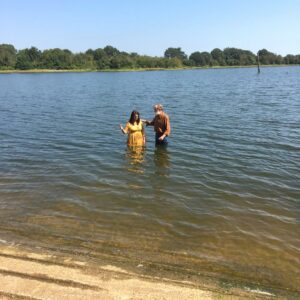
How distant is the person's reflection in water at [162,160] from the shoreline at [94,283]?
6.30 meters

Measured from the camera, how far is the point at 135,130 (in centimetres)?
1485

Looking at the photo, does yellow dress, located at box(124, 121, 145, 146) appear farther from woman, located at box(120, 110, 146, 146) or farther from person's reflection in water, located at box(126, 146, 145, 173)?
person's reflection in water, located at box(126, 146, 145, 173)

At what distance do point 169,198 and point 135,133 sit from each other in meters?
5.32

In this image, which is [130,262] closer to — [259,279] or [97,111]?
[259,279]

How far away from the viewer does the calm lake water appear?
23.3ft

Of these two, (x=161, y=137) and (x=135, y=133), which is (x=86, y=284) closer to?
(x=135, y=133)

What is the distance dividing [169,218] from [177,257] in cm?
200

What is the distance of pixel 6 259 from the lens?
6438 millimetres

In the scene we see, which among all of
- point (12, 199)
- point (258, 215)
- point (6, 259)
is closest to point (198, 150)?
point (258, 215)

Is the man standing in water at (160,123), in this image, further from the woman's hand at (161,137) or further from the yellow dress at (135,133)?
the yellow dress at (135,133)

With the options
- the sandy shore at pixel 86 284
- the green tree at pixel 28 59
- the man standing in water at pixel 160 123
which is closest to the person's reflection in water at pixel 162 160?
the man standing in water at pixel 160 123

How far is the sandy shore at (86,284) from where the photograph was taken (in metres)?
5.38

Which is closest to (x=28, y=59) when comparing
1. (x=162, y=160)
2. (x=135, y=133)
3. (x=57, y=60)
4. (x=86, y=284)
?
(x=57, y=60)

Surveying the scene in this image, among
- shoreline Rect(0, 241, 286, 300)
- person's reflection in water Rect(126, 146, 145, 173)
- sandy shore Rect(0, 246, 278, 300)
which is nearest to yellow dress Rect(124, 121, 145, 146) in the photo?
person's reflection in water Rect(126, 146, 145, 173)
